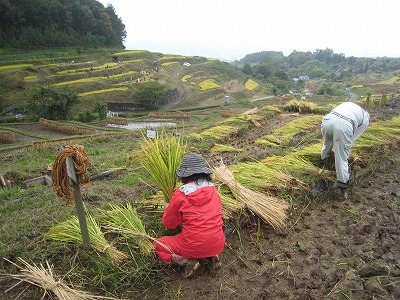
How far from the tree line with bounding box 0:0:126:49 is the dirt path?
51.5 m

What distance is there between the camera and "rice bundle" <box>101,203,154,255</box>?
249 centimetres

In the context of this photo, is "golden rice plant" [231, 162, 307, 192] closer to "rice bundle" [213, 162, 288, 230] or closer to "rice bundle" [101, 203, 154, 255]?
"rice bundle" [213, 162, 288, 230]

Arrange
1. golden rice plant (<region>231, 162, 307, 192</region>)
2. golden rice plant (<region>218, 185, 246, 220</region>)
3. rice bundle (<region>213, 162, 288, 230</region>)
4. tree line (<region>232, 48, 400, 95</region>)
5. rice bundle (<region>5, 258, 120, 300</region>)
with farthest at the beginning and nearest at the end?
tree line (<region>232, 48, 400, 95</region>) < golden rice plant (<region>231, 162, 307, 192</region>) < rice bundle (<region>213, 162, 288, 230</region>) < golden rice plant (<region>218, 185, 246, 220</region>) < rice bundle (<region>5, 258, 120, 300</region>)

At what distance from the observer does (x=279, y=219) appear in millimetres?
3146

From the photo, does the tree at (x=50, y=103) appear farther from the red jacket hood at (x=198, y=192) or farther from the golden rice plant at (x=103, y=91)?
the red jacket hood at (x=198, y=192)

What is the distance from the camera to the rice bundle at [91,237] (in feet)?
7.79

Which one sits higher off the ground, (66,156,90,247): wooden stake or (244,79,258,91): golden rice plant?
(66,156,90,247): wooden stake

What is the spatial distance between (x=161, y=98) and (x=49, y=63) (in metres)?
17.4

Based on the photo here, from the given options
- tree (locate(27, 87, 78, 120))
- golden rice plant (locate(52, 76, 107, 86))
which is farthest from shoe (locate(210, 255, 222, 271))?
golden rice plant (locate(52, 76, 107, 86))

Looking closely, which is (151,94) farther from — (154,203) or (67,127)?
(154,203)

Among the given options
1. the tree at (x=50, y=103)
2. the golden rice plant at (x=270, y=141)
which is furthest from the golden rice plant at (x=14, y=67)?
the golden rice plant at (x=270, y=141)

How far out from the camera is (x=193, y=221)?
7.53 feet

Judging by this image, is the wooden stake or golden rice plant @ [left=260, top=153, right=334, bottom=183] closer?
the wooden stake

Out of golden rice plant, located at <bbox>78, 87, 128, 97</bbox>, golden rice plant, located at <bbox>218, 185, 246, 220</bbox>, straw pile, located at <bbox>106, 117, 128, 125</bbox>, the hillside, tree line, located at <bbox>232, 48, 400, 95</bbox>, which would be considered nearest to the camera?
golden rice plant, located at <bbox>218, 185, 246, 220</bbox>
